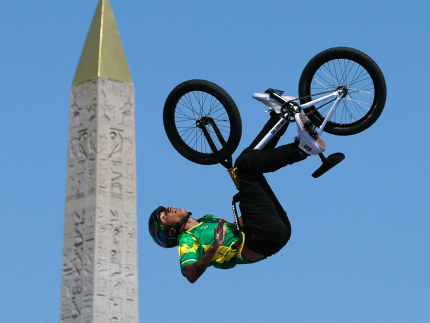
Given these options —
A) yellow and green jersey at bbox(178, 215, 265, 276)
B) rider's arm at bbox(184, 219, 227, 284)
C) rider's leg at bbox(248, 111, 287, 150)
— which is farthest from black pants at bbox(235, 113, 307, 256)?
rider's arm at bbox(184, 219, 227, 284)

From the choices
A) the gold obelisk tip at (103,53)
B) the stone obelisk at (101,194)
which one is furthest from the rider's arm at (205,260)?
the gold obelisk tip at (103,53)

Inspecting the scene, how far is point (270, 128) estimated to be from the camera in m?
14.1

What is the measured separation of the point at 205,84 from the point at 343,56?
1734 millimetres

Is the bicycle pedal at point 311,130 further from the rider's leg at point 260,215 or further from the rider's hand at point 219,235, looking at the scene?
the rider's hand at point 219,235

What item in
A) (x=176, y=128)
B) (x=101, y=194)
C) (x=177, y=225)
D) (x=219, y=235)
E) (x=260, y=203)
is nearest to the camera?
(x=101, y=194)

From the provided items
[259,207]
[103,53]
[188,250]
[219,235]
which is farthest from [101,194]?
[259,207]

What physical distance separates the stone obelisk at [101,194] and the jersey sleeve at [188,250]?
245 cm

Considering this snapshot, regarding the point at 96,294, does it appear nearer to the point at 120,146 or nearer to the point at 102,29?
the point at 120,146

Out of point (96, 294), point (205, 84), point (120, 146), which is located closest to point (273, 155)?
point (205, 84)

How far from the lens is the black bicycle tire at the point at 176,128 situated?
14336 millimetres

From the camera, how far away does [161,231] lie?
48.4ft

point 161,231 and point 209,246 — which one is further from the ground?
point 161,231

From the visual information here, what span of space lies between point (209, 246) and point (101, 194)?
3.12m

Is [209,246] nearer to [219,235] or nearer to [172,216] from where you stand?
[172,216]
